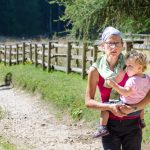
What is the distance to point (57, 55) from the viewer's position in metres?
19.2

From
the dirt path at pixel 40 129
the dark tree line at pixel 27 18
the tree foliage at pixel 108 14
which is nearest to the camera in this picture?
the dirt path at pixel 40 129

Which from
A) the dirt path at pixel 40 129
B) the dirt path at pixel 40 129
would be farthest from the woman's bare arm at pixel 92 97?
the dirt path at pixel 40 129

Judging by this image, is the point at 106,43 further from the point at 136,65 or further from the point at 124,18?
the point at 124,18

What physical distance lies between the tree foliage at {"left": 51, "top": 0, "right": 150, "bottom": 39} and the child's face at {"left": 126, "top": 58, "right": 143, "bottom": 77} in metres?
7.03

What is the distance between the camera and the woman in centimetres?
388

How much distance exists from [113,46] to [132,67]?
0.74ft

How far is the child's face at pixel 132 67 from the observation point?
12.7ft

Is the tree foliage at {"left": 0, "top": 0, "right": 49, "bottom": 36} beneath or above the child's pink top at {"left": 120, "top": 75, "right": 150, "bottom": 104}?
beneath

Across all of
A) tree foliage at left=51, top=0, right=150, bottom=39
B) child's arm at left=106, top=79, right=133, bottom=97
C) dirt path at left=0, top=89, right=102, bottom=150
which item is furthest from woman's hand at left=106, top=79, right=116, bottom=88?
tree foliage at left=51, top=0, right=150, bottom=39

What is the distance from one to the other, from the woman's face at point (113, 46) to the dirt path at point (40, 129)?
177 inches

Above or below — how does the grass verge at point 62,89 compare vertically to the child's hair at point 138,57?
below

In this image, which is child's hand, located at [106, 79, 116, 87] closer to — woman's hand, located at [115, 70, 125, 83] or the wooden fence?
woman's hand, located at [115, 70, 125, 83]

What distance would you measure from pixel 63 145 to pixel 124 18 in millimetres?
3890

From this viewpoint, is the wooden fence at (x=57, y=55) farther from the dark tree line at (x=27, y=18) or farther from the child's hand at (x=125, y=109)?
the dark tree line at (x=27, y=18)
